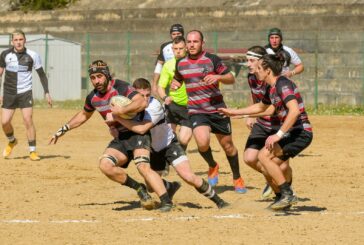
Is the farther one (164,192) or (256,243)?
(164,192)

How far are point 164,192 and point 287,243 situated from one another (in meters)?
2.41

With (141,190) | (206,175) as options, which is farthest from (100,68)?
(206,175)

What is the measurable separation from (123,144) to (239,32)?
19126 millimetres

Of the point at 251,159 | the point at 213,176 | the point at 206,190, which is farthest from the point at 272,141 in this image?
the point at 213,176

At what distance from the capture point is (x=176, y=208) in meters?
11.6

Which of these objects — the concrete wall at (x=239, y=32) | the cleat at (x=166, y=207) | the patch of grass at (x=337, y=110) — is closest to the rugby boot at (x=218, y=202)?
the cleat at (x=166, y=207)

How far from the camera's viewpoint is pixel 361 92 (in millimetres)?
28188

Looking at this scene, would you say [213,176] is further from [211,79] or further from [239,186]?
[211,79]

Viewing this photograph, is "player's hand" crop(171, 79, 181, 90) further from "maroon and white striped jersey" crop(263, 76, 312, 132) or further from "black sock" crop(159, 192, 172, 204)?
"black sock" crop(159, 192, 172, 204)

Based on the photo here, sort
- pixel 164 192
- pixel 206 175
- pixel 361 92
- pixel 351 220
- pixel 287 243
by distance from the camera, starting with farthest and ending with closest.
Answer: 1. pixel 361 92
2. pixel 206 175
3. pixel 164 192
4. pixel 351 220
5. pixel 287 243

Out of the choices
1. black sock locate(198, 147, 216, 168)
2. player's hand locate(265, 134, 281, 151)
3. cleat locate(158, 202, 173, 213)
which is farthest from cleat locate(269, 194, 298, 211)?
black sock locate(198, 147, 216, 168)

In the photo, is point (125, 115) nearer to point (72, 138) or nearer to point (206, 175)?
point (206, 175)

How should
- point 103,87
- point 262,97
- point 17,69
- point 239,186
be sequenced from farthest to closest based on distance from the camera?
point 17,69 < point 239,186 < point 262,97 < point 103,87

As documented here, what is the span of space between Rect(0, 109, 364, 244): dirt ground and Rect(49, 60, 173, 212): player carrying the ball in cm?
28
